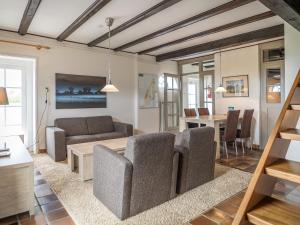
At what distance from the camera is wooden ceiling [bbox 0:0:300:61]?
9.60ft

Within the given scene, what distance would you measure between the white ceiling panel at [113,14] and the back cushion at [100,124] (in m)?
1.91

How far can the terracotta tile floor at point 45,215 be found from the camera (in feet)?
6.68

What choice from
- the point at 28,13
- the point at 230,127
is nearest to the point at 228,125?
the point at 230,127

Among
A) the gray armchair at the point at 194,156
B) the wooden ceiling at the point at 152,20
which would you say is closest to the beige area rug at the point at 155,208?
the gray armchair at the point at 194,156

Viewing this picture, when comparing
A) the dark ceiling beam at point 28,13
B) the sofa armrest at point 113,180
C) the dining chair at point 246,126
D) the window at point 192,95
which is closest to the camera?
the sofa armrest at point 113,180

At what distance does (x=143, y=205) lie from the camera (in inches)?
85.8

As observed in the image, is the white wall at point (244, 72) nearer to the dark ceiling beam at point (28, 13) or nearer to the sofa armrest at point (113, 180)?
the sofa armrest at point (113, 180)

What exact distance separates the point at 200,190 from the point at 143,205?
35.6 inches

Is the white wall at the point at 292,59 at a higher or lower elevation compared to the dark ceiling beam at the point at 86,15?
lower

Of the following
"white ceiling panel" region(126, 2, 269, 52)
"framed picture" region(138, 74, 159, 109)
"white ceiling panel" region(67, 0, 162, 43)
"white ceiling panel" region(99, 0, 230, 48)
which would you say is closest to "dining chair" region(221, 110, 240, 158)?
"white ceiling panel" region(126, 2, 269, 52)

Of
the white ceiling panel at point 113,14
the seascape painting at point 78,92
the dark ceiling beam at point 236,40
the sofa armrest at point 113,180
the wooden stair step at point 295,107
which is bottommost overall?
the sofa armrest at point 113,180

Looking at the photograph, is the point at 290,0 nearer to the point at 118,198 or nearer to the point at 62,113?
the point at 118,198

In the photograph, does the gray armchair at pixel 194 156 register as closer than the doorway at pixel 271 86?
Yes

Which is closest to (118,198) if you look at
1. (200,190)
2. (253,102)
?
(200,190)
